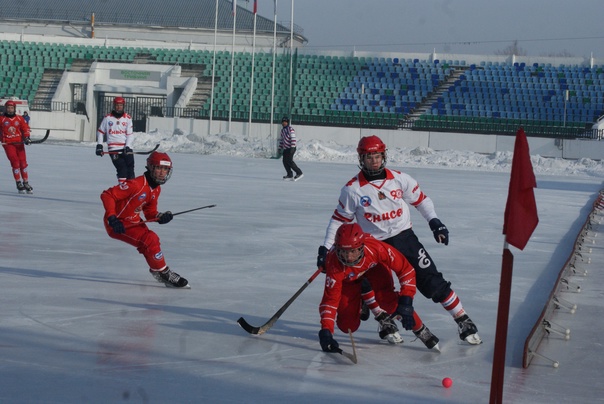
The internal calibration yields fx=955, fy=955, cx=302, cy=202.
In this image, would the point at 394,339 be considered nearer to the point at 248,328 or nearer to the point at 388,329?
the point at 388,329

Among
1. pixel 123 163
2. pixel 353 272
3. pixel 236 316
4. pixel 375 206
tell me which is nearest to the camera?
pixel 353 272

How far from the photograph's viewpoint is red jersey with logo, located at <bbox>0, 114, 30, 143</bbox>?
15.0 m

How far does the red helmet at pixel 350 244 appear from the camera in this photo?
16.4 feet

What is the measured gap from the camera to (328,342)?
16.8ft

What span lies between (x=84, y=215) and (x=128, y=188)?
5.28 m

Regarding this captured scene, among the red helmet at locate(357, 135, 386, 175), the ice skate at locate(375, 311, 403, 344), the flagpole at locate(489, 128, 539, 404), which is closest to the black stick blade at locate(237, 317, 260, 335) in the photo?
the ice skate at locate(375, 311, 403, 344)

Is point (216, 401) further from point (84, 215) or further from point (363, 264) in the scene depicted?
point (84, 215)

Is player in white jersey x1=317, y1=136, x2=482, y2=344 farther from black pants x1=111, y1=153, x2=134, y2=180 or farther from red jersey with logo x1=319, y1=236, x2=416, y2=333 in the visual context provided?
black pants x1=111, y1=153, x2=134, y2=180

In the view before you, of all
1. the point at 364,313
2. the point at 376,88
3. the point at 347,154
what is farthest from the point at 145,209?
the point at 376,88

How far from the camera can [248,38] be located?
53.6m

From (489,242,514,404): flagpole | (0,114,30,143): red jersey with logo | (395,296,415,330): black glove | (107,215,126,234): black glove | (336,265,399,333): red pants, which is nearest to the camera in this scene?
(489,242,514,404): flagpole

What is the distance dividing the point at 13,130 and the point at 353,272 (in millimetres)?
11019

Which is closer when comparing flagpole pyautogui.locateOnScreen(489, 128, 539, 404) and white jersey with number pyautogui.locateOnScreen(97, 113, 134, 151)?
flagpole pyautogui.locateOnScreen(489, 128, 539, 404)

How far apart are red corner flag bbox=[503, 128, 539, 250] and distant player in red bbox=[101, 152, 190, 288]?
3.72 meters
